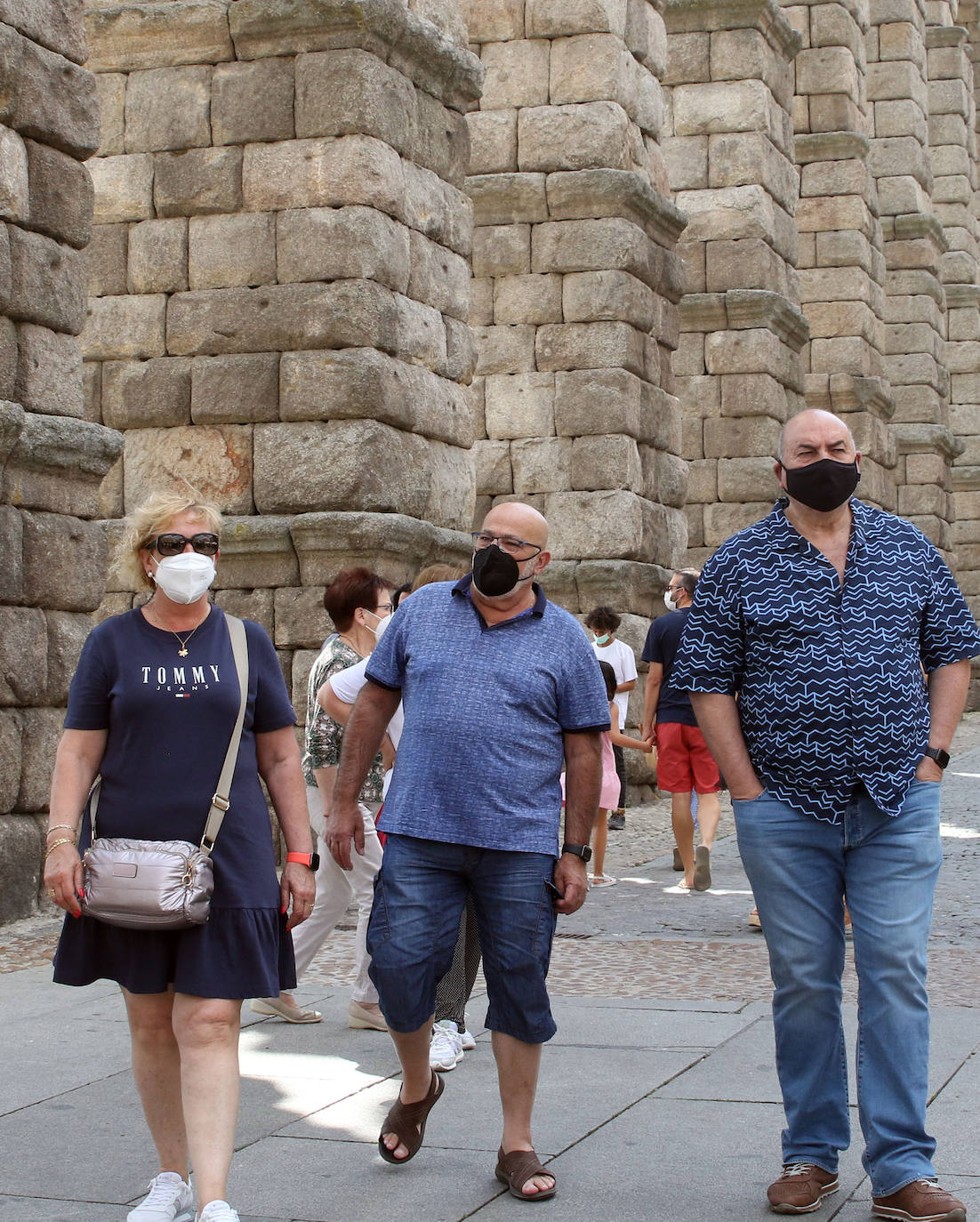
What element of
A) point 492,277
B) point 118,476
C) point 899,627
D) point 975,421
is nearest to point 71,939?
point 899,627

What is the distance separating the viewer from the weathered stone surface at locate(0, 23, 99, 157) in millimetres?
8102

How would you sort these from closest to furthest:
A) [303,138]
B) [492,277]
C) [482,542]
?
[482,542] → [303,138] → [492,277]

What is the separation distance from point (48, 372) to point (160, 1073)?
4948 millimetres

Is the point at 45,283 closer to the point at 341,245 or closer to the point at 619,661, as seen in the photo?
the point at 341,245

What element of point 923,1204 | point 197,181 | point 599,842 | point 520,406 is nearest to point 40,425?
point 197,181

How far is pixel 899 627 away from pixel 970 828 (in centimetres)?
876

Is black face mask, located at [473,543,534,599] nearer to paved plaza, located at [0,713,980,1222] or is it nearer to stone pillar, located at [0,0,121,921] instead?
paved plaza, located at [0,713,980,1222]

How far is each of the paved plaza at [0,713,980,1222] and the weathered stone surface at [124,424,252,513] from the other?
3.64 m

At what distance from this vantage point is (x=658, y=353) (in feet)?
49.7

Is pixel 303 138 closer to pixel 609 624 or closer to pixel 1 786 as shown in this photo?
pixel 609 624

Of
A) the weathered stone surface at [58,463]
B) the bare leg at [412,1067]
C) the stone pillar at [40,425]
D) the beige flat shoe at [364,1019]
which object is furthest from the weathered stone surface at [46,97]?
the bare leg at [412,1067]

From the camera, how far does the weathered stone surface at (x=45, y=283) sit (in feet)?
26.8

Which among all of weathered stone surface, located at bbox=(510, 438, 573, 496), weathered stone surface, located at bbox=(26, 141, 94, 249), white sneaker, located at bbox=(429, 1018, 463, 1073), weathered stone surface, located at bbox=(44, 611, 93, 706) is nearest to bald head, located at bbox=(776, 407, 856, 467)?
white sneaker, located at bbox=(429, 1018, 463, 1073)

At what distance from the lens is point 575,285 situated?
47.8 feet
